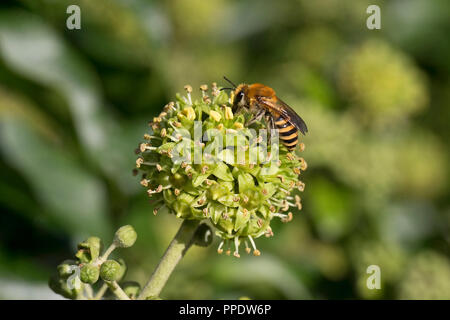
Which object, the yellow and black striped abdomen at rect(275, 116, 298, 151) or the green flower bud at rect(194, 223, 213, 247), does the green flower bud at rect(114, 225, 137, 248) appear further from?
the yellow and black striped abdomen at rect(275, 116, 298, 151)

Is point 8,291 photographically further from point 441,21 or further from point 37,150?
point 441,21

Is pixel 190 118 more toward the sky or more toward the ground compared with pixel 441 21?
more toward the ground

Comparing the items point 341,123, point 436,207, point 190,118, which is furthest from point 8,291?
point 436,207

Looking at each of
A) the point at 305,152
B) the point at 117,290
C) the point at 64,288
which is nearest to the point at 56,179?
the point at 64,288

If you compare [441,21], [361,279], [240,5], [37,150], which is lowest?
[361,279]

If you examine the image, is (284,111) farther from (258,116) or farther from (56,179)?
(56,179)

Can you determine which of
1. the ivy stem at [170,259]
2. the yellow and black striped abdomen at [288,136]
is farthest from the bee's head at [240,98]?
the ivy stem at [170,259]
